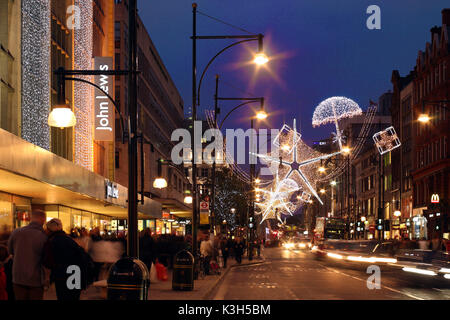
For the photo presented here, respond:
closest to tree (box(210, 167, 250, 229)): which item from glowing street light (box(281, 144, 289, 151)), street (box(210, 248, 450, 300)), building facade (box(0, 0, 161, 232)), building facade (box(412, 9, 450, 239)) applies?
building facade (box(412, 9, 450, 239))

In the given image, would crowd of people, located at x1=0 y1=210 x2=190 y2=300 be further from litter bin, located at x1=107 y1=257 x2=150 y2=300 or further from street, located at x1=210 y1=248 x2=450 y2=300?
street, located at x1=210 y1=248 x2=450 y2=300

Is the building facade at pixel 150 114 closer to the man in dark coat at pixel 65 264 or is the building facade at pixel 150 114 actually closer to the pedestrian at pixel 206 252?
the pedestrian at pixel 206 252

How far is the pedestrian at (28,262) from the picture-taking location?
11.2 m

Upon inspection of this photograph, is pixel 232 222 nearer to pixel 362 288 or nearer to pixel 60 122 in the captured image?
pixel 362 288

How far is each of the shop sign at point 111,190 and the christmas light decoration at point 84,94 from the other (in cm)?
258

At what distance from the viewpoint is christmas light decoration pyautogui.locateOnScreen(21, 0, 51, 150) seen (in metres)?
26.5

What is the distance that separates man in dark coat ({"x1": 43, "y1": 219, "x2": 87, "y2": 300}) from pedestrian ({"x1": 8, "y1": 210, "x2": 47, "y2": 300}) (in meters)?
0.56

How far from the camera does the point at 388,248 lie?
34.7 m

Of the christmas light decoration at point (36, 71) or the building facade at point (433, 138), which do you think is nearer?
the christmas light decoration at point (36, 71)

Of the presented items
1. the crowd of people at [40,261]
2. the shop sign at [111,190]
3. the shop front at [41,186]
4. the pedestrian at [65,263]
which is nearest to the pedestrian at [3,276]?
the crowd of people at [40,261]

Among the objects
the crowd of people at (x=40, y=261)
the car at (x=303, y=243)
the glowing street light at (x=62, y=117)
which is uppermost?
the glowing street light at (x=62, y=117)

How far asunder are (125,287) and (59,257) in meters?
1.22

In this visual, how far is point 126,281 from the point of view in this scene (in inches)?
468
